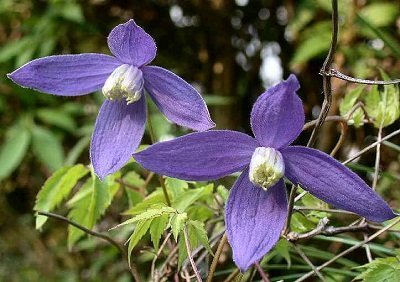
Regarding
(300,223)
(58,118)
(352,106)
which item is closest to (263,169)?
(300,223)

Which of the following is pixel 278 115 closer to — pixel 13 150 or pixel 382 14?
pixel 382 14

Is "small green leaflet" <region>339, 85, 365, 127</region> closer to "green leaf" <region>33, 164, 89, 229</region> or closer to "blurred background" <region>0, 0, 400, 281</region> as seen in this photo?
"green leaf" <region>33, 164, 89, 229</region>

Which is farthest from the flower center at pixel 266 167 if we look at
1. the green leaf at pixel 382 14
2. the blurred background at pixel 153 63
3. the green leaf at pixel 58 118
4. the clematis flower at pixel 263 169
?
the green leaf at pixel 58 118

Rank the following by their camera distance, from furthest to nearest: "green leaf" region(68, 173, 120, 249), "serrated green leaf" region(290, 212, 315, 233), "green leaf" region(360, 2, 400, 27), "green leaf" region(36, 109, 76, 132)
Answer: "green leaf" region(36, 109, 76, 132)
"green leaf" region(360, 2, 400, 27)
"green leaf" region(68, 173, 120, 249)
"serrated green leaf" region(290, 212, 315, 233)

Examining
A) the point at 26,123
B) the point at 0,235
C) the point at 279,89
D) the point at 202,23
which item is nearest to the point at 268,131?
the point at 279,89

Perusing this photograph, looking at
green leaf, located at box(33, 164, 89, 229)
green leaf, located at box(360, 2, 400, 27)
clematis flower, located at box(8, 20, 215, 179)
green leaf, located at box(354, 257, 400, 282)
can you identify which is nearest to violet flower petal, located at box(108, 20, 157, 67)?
clematis flower, located at box(8, 20, 215, 179)

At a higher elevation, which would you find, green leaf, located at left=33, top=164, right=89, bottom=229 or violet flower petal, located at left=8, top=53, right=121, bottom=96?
violet flower petal, located at left=8, top=53, right=121, bottom=96

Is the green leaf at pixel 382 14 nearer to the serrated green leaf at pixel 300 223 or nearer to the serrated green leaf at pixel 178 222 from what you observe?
the serrated green leaf at pixel 300 223

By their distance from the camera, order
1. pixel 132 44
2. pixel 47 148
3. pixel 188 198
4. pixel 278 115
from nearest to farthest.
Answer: pixel 278 115 → pixel 132 44 → pixel 188 198 → pixel 47 148
